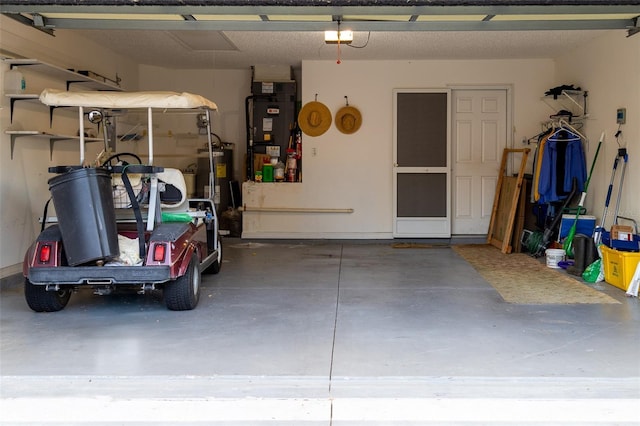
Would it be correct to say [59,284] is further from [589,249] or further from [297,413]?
[589,249]

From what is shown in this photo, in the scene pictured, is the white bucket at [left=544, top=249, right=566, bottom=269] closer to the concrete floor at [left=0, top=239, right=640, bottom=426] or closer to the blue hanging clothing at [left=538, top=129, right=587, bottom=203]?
the blue hanging clothing at [left=538, top=129, right=587, bottom=203]

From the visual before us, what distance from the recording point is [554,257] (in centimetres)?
695

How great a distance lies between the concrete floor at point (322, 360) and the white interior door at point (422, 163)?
11.6 feet

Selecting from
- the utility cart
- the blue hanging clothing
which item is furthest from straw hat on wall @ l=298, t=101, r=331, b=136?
the utility cart

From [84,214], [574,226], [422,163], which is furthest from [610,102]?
[84,214]

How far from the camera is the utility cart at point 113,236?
4.45 metres

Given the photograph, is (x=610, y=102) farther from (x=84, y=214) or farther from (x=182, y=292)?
(x=84, y=214)

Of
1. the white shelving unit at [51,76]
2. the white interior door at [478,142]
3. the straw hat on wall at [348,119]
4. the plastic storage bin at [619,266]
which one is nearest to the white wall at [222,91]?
the straw hat on wall at [348,119]

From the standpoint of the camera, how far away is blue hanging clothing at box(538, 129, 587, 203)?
25.1 ft

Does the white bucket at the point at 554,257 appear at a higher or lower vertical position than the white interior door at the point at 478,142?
lower

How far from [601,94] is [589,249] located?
2127 mm

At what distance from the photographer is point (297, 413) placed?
311 cm

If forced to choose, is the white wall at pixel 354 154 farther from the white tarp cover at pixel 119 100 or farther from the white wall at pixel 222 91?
the white tarp cover at pixel 119 100

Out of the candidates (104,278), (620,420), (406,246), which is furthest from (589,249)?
(104,278)
